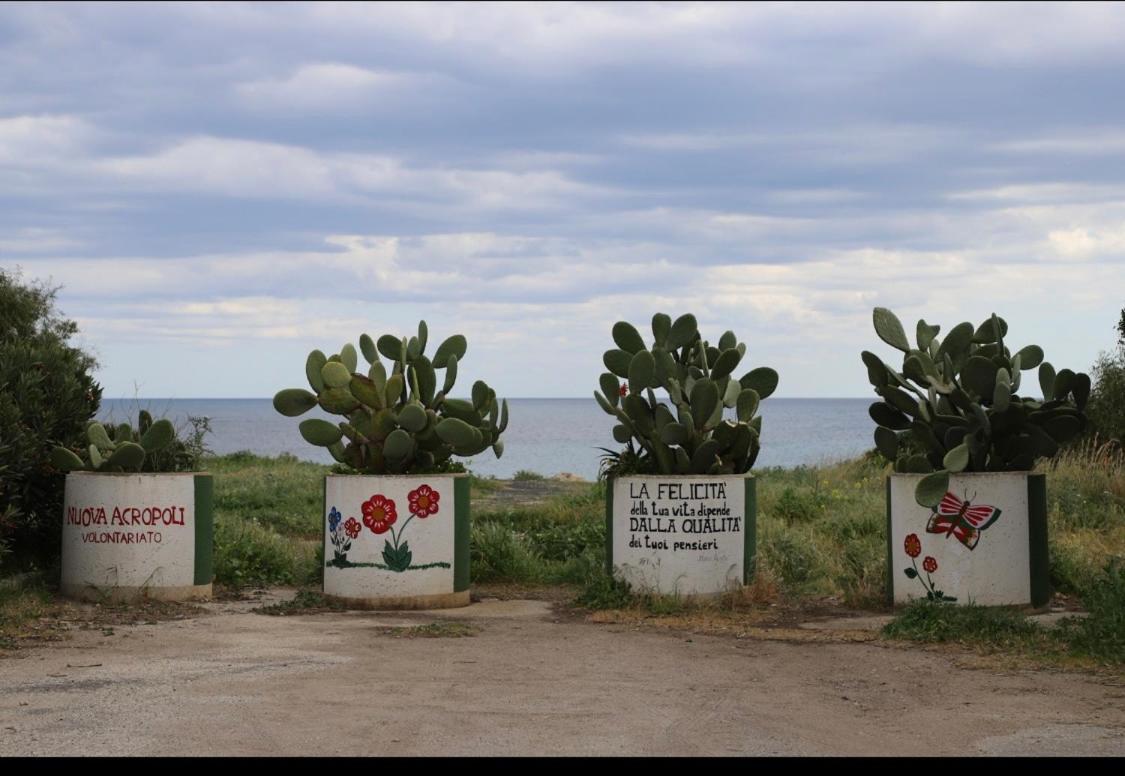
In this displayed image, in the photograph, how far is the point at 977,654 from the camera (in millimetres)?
9094

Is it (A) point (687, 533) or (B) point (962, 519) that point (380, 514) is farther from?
(B) point (962, 519)

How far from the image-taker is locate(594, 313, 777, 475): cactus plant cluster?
1173 centimetres

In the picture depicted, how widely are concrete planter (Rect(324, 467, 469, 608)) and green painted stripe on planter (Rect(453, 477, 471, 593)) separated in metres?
0.01

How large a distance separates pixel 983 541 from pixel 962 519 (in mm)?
231

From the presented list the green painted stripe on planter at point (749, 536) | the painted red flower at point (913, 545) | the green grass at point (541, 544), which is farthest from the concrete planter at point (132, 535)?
the painted red flower at point (913, 545)

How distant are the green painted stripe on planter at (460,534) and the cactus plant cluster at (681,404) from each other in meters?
1.45

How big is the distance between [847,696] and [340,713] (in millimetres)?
2857

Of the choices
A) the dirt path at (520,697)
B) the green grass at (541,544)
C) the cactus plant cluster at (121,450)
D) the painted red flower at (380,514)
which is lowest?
the dirt path at (520,697)

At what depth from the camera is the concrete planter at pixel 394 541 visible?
1158 centimetres

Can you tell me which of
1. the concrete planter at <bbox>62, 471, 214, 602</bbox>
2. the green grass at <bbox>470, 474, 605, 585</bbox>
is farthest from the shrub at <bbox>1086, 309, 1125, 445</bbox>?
the concrete planter at <bbox>62, 471, 214, 602</bbox>

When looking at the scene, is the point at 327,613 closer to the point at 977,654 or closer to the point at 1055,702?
the point at 977,654

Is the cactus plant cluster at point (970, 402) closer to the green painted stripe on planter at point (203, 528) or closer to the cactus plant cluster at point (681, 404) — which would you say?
the cactus plant cluster at point (681, 404)

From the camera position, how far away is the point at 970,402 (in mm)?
10883
